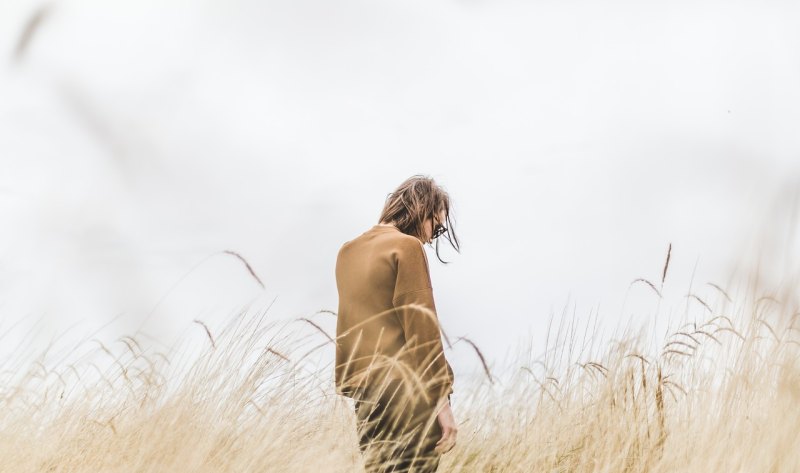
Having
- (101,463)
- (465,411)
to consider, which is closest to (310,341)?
(101,463)

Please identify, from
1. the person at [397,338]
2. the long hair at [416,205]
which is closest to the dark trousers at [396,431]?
the person at [397,338]

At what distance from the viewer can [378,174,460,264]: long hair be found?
243 cm

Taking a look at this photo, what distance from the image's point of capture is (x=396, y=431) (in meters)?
2.40

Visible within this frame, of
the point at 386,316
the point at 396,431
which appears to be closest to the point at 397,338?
the point at 386,316

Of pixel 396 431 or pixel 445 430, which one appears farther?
pixel 396 431

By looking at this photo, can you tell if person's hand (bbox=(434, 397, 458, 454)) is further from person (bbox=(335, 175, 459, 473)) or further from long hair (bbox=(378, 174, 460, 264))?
long hair (bbox=(378, 174, 460, 264))

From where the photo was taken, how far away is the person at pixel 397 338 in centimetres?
223

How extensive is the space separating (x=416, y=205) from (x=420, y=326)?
0.40m

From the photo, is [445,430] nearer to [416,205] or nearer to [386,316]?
[386,316]

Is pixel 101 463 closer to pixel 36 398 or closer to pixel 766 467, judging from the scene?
pixel 36 398

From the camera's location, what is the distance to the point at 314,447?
104 inches

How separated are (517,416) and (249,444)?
1.16 metres

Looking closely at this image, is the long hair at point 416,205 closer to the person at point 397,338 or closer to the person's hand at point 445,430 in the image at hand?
the person at point 397,338

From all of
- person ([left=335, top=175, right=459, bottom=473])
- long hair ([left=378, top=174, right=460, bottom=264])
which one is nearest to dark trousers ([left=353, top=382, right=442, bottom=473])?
person ([left=335, top=175, right=459, bottom=473])
